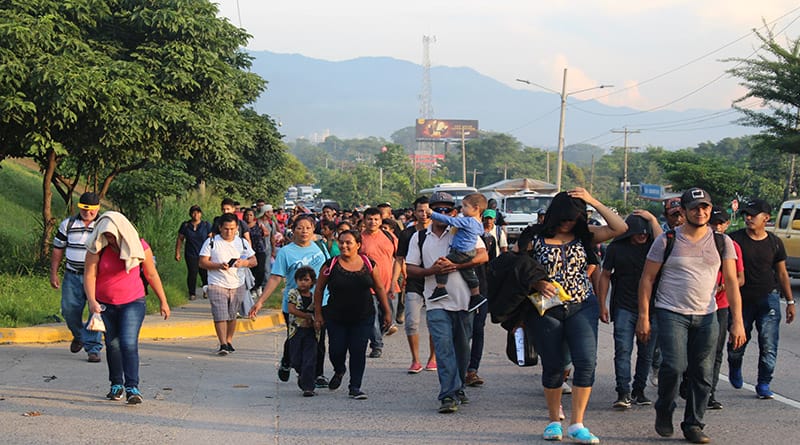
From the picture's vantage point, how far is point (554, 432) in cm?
689

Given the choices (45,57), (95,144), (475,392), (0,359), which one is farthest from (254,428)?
(95,144)

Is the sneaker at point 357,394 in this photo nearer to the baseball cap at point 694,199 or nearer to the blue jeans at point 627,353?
the blue jeans at point 627,353

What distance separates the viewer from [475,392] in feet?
29.5

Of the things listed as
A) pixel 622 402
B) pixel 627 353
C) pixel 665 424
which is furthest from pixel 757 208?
pixel 665 424

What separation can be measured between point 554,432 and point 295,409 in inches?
93.4

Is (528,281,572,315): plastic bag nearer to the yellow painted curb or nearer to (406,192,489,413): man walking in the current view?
(406,192,489,413): man walking

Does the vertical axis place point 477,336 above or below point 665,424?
above

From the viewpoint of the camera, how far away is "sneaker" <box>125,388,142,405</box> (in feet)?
26.9

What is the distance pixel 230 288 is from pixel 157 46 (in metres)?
7.27

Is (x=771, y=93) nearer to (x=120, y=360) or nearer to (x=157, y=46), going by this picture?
(x=157, y=46)

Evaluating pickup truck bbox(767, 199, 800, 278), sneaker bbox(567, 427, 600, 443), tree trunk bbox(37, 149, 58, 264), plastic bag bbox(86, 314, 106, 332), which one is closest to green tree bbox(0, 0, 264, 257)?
tree trunk bbox(37, 149, 58, 264)

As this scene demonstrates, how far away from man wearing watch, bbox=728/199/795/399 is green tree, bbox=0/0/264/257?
932 cm

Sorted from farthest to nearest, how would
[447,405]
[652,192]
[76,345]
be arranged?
1. [652,192]
2. [76,345]
3. [447,405]

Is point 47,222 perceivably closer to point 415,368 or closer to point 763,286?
point 415,368
